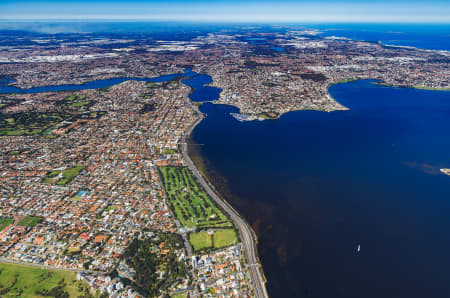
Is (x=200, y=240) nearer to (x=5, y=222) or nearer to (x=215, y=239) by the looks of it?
(x=215, y=239)

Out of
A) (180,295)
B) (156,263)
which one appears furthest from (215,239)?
(180,295)

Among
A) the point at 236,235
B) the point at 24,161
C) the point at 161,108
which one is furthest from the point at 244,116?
→ the point at 24,161

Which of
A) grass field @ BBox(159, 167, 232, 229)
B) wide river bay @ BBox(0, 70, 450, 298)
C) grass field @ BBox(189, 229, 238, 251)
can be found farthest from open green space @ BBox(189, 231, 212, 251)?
wide river bay @ BBox(0, 70, 450, 298)

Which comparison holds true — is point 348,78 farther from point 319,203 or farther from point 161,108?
point 319,203

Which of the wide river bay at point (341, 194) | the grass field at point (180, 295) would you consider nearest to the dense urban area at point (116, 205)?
the grass field at point (180, 295)

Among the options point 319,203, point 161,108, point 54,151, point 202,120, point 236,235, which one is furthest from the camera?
point 161,108

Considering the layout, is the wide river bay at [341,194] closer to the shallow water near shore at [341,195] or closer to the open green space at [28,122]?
the shallow water near shore at [341,195]
